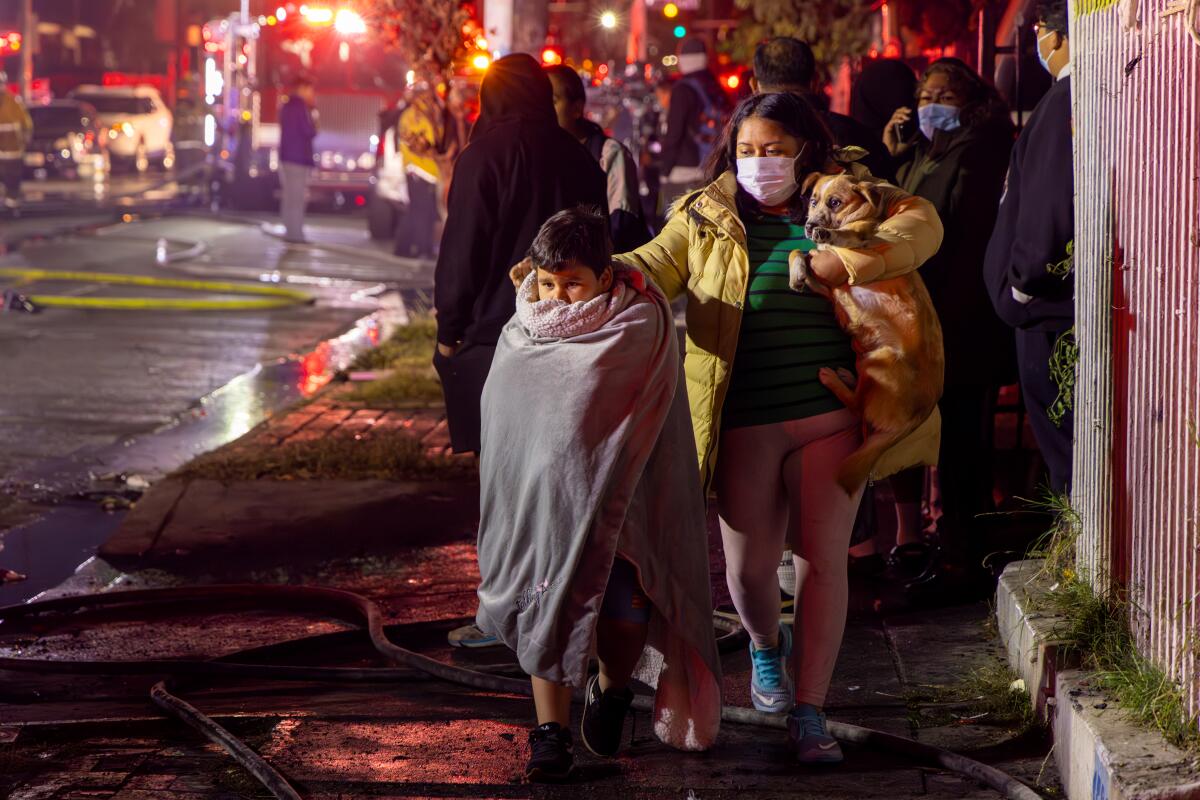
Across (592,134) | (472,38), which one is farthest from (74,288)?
(592,134)

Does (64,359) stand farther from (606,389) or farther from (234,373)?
(606,389)

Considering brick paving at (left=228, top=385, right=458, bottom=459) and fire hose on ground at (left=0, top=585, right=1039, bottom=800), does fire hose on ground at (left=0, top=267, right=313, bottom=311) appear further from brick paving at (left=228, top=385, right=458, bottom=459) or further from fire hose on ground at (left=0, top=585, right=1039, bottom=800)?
fire hose on ground at (left=0, top=585, right=1039, bottom=800)

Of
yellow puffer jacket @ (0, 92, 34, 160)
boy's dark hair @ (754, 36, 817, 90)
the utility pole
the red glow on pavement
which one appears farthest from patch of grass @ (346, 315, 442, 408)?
the utility pole

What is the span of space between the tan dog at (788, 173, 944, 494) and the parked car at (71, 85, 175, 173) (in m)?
39.5

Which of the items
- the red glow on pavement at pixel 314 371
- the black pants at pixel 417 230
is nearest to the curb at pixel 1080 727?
the red glow on pavement at pixel 314 371

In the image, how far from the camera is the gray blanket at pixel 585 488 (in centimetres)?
439

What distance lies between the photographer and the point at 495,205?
6301 mm

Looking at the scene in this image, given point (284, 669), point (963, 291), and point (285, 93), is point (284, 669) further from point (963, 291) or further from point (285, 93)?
point (285, 93)

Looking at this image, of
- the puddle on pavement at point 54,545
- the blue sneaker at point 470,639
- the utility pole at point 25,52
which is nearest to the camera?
the blue sneaker at point 470,639

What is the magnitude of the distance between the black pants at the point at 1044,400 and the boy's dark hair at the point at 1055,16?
1.01 meters

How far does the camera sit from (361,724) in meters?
5.14

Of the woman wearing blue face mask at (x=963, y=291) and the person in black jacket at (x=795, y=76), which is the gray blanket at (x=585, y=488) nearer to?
the woman wearing blue face mask at (x=963, y=291)

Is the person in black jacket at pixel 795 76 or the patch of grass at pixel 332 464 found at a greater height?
the person in black jacket at pixel 795 76

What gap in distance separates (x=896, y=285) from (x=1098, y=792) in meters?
1.43
